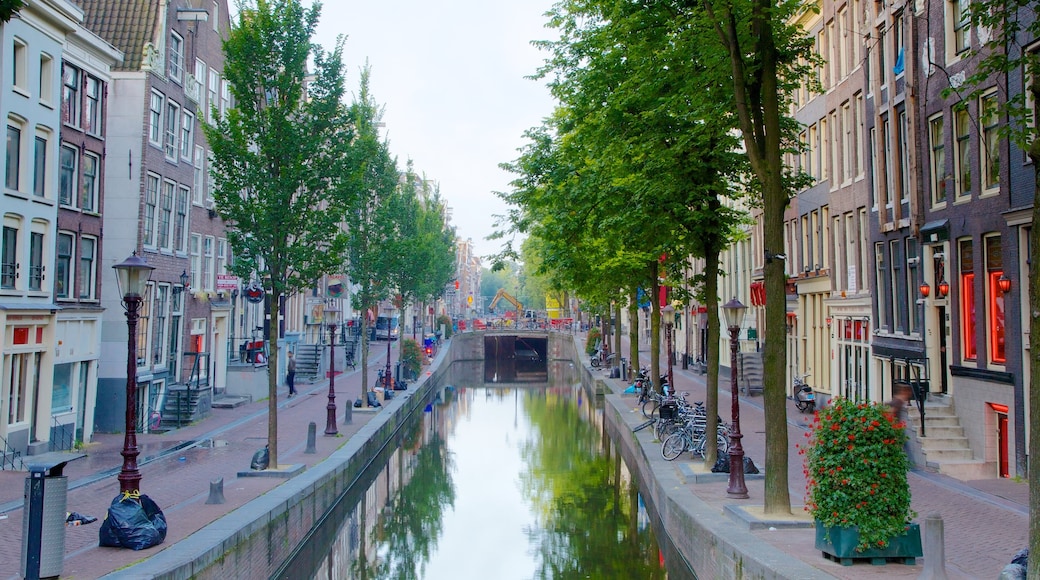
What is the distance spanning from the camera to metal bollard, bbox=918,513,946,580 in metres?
9.86

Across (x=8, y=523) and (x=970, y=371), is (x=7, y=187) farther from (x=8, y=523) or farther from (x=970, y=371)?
(x=970, y=371)

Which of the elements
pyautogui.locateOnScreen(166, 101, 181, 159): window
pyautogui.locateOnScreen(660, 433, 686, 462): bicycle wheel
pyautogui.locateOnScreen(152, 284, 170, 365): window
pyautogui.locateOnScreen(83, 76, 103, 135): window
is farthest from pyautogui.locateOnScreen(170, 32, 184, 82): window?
pyautogui.locateOnScreen(660, 433, 686, 462): bicycle wheel

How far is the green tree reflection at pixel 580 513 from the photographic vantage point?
16.8m

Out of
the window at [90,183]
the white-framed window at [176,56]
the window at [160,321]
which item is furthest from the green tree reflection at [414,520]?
the white-framed window at [176,56]

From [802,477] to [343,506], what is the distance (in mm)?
10349

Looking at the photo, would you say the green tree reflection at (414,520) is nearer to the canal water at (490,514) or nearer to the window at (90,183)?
the canal water at (490,514)

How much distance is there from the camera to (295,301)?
2020 inches

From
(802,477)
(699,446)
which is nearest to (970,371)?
(802,477)

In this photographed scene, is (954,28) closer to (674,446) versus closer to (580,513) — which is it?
(674,446)

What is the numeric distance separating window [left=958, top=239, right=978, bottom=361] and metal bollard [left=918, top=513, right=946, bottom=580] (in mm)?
11895

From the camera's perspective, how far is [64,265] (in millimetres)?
24891

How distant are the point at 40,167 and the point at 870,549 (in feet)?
70.0

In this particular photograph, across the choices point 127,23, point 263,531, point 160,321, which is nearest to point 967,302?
point 263,531

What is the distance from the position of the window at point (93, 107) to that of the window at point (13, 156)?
143 inches
